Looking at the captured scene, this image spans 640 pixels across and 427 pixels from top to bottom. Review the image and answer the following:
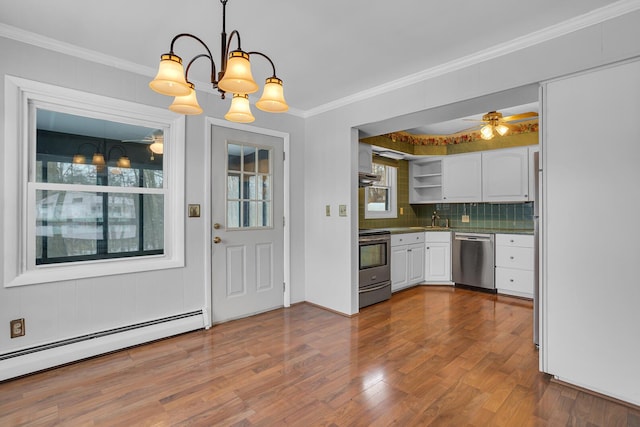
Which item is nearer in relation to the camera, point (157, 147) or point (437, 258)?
point (157, 147)

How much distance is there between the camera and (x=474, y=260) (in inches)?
189

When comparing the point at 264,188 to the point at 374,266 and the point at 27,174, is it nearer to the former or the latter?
the point at 374,266

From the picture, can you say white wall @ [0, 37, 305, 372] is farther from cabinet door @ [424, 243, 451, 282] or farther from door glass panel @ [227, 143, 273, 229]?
cabinet door @ [424, 243, 451, 282]

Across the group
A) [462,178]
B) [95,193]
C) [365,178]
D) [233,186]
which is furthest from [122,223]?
[462,178]

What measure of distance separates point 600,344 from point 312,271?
276cm

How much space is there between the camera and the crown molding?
2.01m

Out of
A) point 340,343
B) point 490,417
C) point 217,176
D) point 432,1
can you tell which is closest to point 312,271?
point 340,343

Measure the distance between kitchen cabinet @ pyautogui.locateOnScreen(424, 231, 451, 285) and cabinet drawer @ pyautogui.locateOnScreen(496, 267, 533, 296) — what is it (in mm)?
712

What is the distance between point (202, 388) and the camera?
218 cm

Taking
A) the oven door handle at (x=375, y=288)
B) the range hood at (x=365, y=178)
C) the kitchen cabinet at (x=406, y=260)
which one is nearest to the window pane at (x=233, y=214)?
the range hood at (x=365, y=178)

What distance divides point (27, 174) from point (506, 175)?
5.45 metres

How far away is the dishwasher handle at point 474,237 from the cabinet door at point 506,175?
60 cm

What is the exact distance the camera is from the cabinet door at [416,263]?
4.90 m

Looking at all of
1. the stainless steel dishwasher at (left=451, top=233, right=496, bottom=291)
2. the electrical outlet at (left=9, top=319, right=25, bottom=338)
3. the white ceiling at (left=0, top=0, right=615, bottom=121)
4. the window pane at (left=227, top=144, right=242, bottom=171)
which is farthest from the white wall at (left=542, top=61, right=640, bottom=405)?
the electrical outlet at (left=9, top=319, right=25, bottom=338)
